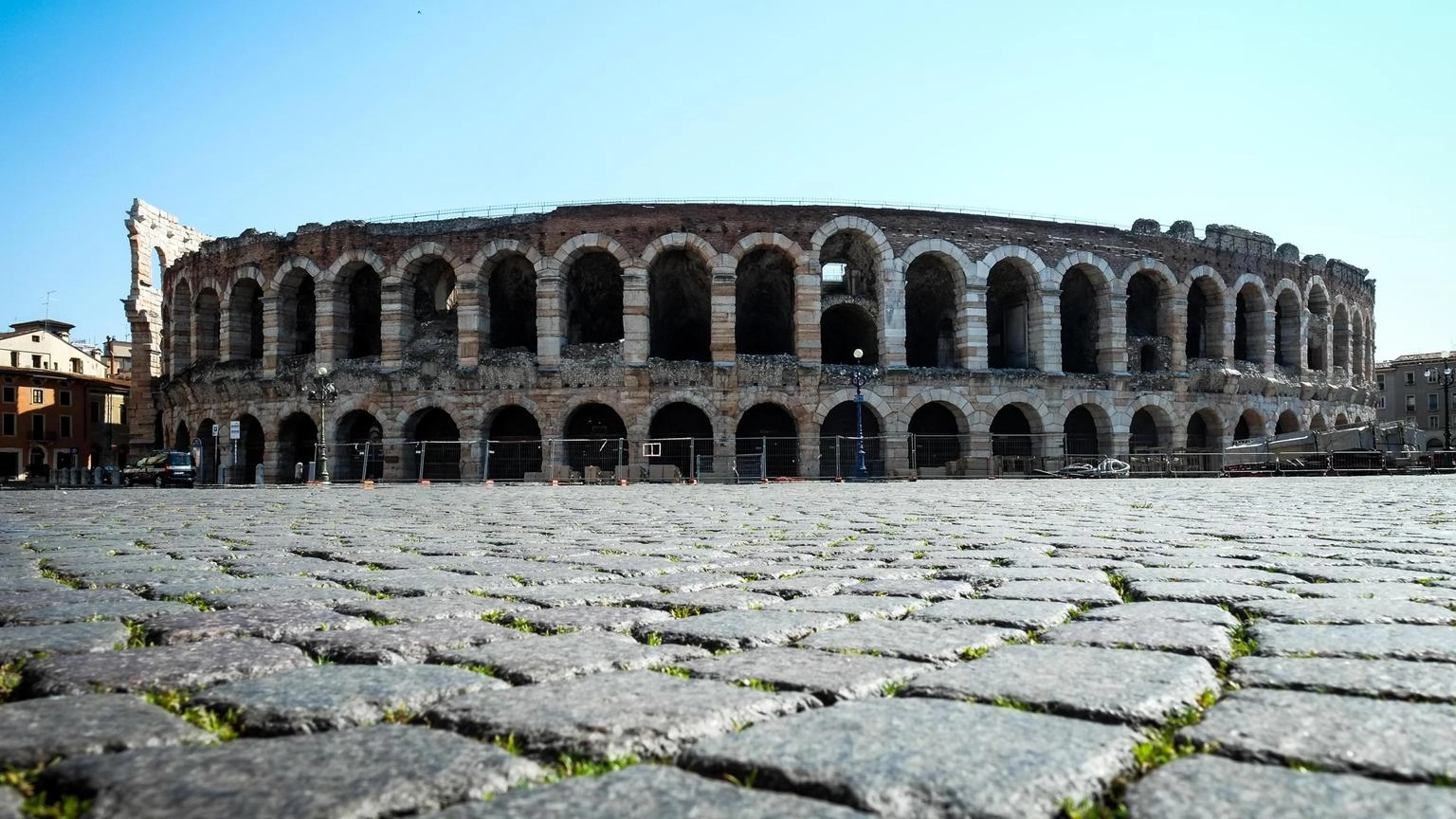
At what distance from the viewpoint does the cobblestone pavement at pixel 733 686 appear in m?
1.53

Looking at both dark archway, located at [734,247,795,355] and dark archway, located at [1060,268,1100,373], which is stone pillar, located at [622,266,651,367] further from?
dark archway, located at [1060,268,1100,373]

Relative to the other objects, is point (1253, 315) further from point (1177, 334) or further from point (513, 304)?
point (513, 304)

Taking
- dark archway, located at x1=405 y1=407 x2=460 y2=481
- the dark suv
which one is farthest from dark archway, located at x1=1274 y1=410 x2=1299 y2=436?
the dark suv

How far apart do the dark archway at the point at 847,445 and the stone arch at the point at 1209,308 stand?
1143 centimetres

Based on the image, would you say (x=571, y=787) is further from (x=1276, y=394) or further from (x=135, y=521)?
(x=1276, y=394)

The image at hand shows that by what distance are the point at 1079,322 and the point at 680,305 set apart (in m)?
14.2

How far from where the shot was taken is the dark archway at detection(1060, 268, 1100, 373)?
3196 centimetres

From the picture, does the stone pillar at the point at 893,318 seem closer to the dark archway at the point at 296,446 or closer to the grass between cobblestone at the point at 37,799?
the dark archway at the point at 296,446

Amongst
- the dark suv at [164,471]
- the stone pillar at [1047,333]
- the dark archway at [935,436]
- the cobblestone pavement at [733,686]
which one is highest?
the stone pillar at [1047,333]

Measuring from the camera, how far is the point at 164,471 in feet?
94.8

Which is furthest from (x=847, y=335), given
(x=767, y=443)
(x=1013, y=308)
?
(x=767, y=443)

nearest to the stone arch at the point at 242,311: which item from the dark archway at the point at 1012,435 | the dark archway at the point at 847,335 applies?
the dark archway at the point at 847,335

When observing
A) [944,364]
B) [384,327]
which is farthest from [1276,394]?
[384,327]

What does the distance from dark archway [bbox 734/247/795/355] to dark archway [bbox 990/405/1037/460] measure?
23.7ft
